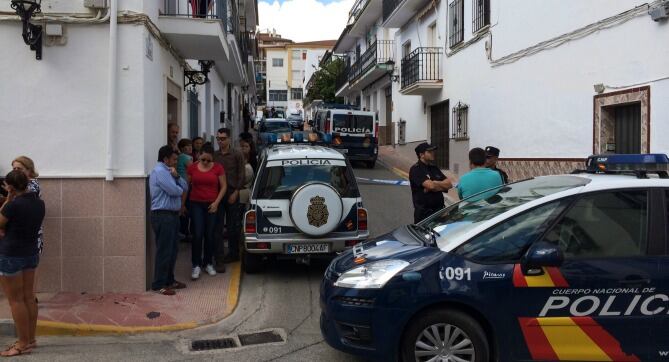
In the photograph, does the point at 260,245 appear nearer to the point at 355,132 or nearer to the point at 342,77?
the point at 355,132

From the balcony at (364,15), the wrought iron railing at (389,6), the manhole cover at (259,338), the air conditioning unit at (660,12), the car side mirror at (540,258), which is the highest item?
the balcony at (364,15)

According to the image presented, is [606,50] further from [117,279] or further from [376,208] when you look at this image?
[117,279]

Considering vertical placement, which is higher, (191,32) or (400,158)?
(191,32)

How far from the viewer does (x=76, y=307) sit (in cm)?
629

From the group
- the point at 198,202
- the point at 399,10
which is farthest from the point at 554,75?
the point at 399,10

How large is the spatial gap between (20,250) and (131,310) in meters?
1.60

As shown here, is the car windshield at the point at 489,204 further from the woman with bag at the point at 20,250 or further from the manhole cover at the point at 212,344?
the woman with bag at the point at 20,250

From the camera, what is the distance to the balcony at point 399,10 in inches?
824

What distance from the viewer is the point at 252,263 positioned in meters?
7.73

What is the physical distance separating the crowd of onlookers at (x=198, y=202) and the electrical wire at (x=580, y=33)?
256 inches

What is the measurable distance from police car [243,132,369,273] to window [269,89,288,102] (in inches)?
2970

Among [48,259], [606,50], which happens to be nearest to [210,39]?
[48,259]

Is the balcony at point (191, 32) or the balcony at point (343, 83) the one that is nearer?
the balcony at point (191, 32)

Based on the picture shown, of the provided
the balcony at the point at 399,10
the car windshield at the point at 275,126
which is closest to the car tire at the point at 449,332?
the balcony at the point at 399,10
